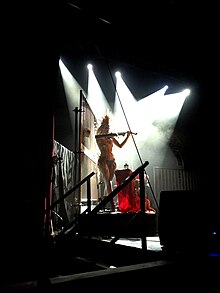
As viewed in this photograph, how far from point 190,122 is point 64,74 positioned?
7121 millimetres

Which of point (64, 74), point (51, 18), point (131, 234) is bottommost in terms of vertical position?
point (131, 234)

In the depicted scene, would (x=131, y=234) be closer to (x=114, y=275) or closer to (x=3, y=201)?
(x=114, y=275)

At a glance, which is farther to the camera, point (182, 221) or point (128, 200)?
point (128, 200)

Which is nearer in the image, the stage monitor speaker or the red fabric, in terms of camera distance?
the stage monitor speaker

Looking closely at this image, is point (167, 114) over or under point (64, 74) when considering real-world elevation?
under

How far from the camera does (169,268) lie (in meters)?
2.48

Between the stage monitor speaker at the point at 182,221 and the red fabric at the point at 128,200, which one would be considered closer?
the stage monitor speaker at the point at 182,221

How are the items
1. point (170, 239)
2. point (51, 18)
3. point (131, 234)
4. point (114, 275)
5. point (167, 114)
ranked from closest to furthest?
point (114, 275)
point (170, 239)
point (51, 18)
point (131, 234)
point (167, 114)

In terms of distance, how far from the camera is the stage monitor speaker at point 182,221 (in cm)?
256

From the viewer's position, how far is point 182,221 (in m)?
2.62

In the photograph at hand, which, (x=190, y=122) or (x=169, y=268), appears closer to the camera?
(x=169, y=268)

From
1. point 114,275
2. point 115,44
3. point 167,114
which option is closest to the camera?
point 114,275

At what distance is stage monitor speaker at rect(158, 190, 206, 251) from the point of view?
101 inches

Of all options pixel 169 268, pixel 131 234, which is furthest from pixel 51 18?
pixel 131 234
